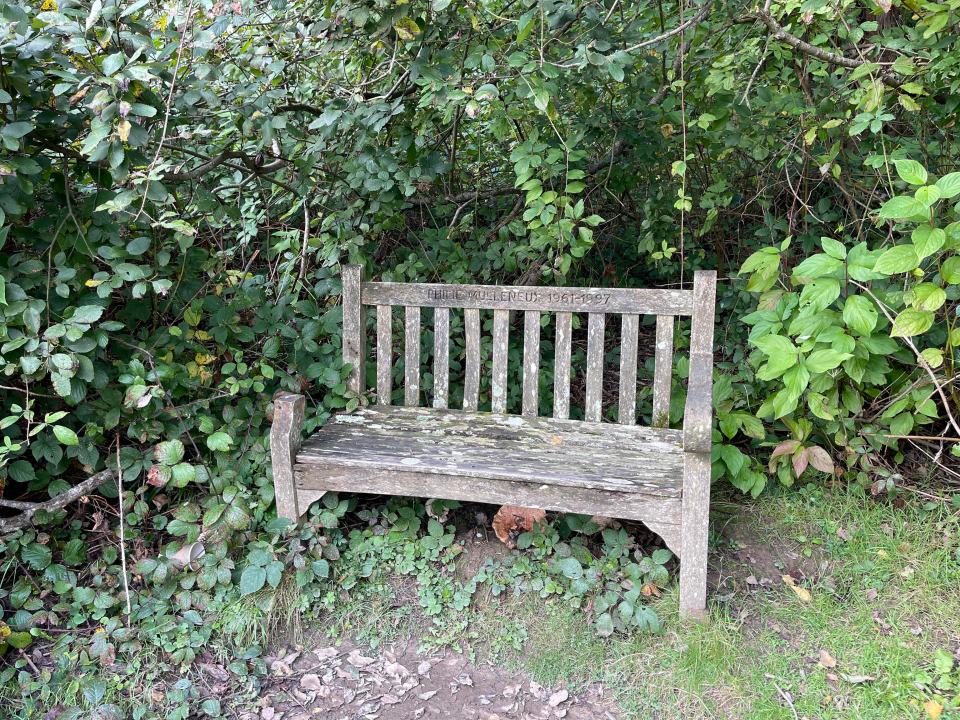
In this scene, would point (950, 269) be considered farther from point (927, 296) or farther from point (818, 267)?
point (818, 267)

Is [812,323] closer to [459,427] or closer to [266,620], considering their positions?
[459,427]

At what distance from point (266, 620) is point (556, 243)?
2.00m

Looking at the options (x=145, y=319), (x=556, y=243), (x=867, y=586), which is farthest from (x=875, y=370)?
(x=145, y=319)

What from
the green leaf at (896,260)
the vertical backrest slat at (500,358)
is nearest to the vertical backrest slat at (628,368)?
the vertical backrest slat at (500,358)

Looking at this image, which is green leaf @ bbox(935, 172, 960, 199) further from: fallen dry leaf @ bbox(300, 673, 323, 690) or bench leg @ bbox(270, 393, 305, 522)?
fallen dry leaf @ bbox(300, 673, 323, 690)

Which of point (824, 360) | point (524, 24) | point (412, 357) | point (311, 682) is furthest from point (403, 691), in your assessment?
point (524, 24)

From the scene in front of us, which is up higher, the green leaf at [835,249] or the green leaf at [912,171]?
the green leaf at [912,171]

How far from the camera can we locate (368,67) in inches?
135

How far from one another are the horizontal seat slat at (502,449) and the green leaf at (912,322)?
965 mm

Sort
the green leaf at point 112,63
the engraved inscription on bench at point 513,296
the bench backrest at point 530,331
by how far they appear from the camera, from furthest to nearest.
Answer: the engraved inscription on bench at point 513,296
the bench backrest at point 530,331
the green leaf at point 112,63

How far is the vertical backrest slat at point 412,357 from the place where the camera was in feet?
10.9

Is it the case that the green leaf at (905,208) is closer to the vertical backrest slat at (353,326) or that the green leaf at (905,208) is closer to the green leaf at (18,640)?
the vertical backrest slat at (353,326)

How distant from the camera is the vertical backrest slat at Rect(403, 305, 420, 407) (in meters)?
3.33

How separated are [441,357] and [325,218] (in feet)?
3.01
